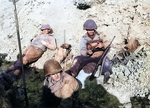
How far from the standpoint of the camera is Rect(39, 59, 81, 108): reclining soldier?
4776 mm

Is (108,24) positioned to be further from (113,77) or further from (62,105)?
(62,105)

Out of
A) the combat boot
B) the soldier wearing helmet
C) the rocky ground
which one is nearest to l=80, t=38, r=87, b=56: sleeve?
the rocky ground

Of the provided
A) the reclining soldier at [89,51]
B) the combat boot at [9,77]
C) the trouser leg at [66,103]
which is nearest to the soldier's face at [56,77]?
the trouser leg at [66,103]

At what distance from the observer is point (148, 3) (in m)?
7.35

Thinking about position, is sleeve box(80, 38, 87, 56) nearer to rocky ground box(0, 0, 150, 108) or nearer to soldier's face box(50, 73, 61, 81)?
rocky ground box(0, 0, 150, 108)

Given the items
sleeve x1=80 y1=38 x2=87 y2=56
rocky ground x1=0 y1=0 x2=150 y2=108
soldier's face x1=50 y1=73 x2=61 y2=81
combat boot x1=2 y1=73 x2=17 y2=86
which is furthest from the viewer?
combat boot x1=2 y1=73 x2=17 y2=86

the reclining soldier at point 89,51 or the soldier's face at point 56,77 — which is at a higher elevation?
the reclining soldier at point 89,51

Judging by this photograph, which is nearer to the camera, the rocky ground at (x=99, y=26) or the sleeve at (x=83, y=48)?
the rocky ground at (x=99, y=26)

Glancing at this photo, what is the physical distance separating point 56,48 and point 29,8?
2320mm

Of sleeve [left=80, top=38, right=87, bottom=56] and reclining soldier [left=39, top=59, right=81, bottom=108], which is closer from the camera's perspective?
reclining soldier [left=39, top=59, right=81, bottom=108]

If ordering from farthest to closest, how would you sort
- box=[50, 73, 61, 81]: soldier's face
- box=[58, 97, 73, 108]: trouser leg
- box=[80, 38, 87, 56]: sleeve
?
box=[80, 38, 87, 56]: sleeve
box=[58, 97, 73, 108]: trouser leg
box=[50, 73, 61, 81]: soldier's face

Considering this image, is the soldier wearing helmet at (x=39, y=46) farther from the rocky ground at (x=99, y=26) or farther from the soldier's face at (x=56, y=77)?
the soldier's face at (x=56, y=77)

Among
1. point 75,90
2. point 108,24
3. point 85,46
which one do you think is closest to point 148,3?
point 108,24

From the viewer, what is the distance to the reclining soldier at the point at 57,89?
478cm
